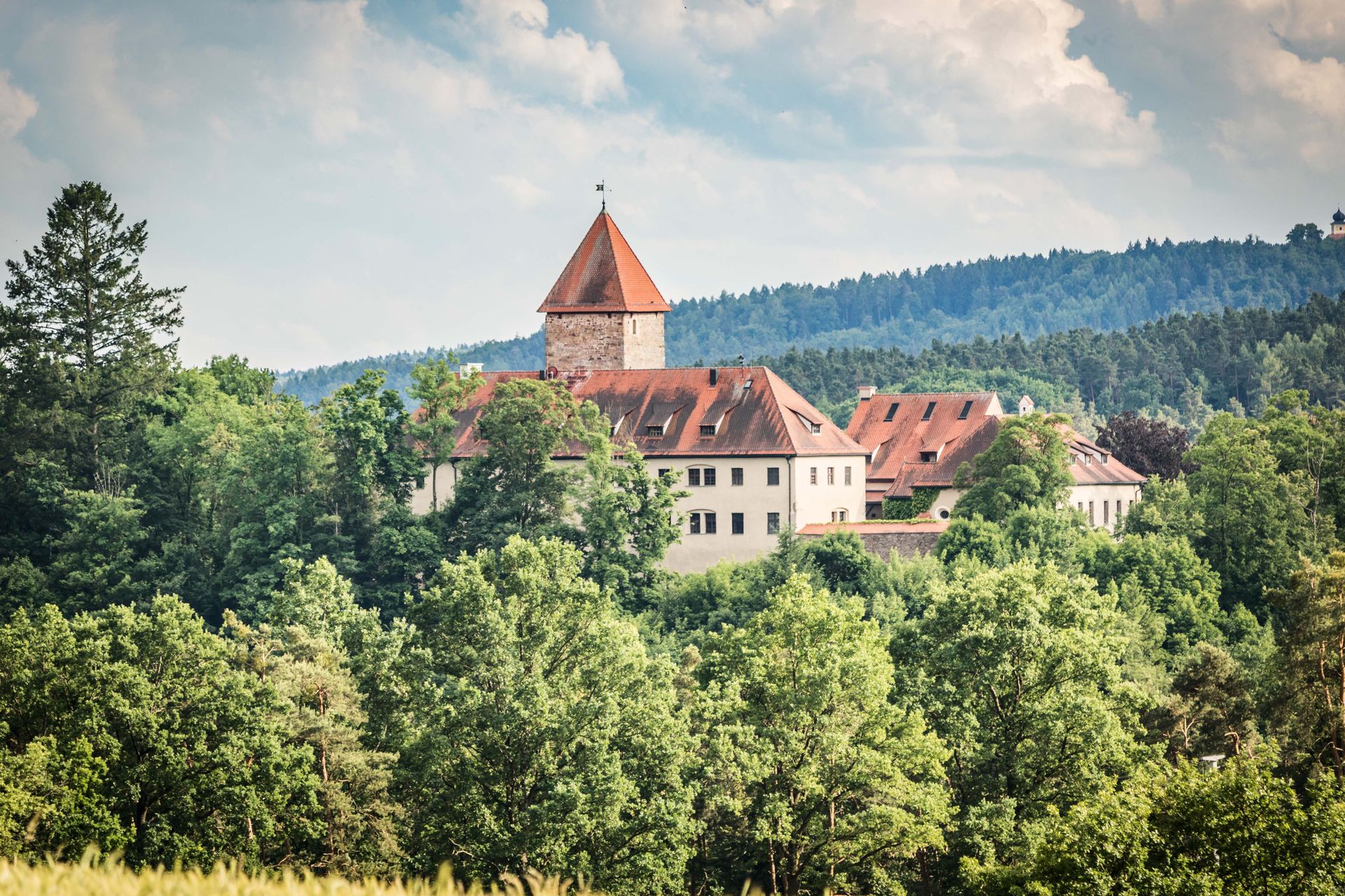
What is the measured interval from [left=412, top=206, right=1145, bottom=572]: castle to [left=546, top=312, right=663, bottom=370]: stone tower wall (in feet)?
0.20

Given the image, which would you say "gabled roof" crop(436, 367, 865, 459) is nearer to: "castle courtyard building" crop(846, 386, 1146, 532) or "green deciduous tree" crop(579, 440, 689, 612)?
"castle courtyard building" crop(846, 386, 1146, 532)

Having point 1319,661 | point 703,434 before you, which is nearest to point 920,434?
point 703,434

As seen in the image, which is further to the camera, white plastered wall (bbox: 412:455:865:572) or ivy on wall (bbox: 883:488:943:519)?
ivy on wall (bbox: 883:488:943:519)

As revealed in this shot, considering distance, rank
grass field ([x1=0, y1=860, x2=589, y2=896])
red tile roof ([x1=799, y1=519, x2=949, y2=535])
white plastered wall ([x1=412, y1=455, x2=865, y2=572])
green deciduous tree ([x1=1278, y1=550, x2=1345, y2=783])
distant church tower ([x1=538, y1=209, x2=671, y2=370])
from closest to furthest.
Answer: grass field ([x1=0, y1=860, x2=589, y2=896]), green deciduous tree ([x1=1278, y1=550, x2=1345, y2=783]), red tile roof ([x1=799, y1=519, x2=949, y2=535]), white plastered wall ([x1=412, y1=455, x2=865, y2=572]), distant church tower ([x1=538, y1=209, x2=671, y2=370])

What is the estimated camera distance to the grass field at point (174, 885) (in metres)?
7.15

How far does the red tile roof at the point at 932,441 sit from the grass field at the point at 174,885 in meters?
61.4

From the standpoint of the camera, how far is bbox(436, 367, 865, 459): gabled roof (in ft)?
216

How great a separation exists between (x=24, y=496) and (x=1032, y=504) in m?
40.6

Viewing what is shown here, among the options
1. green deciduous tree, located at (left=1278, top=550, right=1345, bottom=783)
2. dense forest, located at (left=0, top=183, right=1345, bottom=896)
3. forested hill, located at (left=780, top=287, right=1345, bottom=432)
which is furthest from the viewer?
forested hill, located at (left=780, top=287, right=1345, bottom=432)

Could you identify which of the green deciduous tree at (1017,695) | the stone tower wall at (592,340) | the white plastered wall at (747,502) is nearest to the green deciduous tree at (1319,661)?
the green deciduous tree at (1017,695)

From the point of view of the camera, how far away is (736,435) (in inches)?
2603

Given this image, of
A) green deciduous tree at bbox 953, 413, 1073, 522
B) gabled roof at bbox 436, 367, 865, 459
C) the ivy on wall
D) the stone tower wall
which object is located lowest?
the ivy on wall

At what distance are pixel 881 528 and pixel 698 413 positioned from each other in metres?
9.04

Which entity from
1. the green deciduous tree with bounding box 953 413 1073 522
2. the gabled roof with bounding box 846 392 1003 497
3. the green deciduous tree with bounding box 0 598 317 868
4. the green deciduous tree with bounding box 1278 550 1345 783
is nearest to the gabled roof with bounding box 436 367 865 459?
the gabled roof with bounding box 846 392 1003 497
